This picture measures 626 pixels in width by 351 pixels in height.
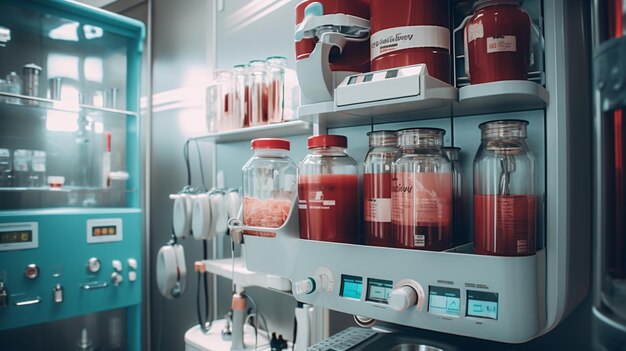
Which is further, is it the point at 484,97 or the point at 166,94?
the point at 166,94

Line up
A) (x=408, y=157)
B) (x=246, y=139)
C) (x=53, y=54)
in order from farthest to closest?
(x=53, y=54)
(x=246, y=139)
(x=408, y=157)

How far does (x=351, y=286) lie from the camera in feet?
2.96

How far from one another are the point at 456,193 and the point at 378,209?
19 centimetres

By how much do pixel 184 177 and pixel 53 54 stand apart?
0.90 meters

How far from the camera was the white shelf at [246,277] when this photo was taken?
1.23 metres

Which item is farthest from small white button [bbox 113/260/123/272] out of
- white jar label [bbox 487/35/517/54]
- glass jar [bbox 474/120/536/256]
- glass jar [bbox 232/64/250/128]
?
white jar label [bbox 487/35/517/54]

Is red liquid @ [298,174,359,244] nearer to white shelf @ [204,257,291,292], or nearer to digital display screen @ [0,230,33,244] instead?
white shelf @ [204,257,291,292]

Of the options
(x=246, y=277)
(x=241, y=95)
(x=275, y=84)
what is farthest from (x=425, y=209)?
(x=241, y=95)

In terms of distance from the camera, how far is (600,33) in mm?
513

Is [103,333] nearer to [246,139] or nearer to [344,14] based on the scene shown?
[246,139]

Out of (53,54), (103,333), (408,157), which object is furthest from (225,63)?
(103,333)

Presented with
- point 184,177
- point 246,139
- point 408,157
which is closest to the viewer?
point 408,157

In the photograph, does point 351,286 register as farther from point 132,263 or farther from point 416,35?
point 132,263

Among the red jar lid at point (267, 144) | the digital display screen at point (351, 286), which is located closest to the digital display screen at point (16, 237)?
the red jar lid at point (267, 144)
